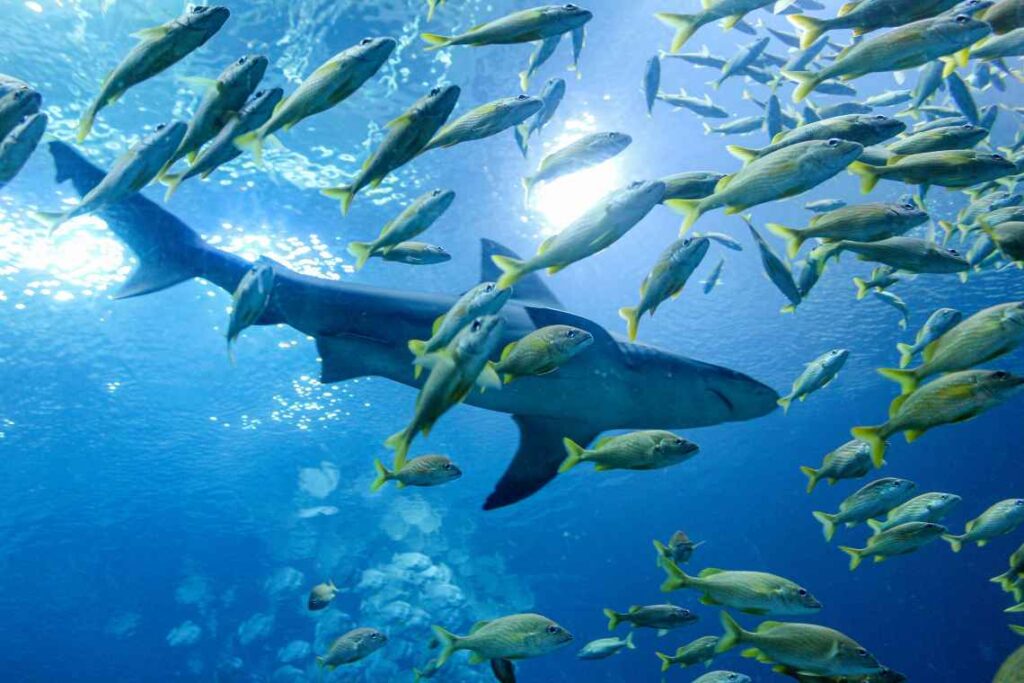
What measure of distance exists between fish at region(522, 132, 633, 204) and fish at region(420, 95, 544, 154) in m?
0.77

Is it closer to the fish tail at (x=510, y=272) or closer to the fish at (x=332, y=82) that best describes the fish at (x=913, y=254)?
the fish tail at (x=510, y=272)

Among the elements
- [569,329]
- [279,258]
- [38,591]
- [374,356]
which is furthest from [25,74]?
[38,591]

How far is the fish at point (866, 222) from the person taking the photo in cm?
300

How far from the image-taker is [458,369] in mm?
2078

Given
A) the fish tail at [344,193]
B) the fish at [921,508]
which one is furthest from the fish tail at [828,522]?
the fish tail at [344,193]

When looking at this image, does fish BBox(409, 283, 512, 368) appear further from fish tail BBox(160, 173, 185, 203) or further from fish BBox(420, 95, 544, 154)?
fish tail BBox(160, 173, 185, 203)

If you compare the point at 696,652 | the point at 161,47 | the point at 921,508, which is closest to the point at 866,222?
the point at 921,508

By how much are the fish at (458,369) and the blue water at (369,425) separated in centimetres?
727

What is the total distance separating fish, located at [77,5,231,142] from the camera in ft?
8.00

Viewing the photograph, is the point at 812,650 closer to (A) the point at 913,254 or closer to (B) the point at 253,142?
(A) the point at 913,254

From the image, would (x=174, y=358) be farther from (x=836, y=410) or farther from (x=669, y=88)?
(x=836, y=410)

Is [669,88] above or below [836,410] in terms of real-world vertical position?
above

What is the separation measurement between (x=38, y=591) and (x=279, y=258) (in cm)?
3598

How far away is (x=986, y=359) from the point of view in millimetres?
2646
